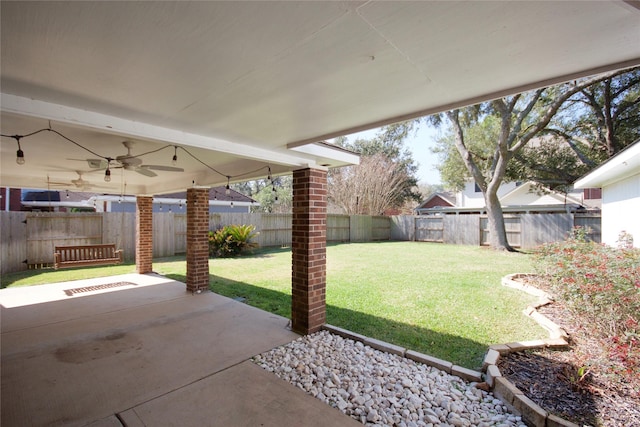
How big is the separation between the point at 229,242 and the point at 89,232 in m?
4.57

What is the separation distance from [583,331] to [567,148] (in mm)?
13412

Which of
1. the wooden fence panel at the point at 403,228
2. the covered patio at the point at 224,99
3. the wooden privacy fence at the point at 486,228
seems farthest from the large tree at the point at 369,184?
the covered patio at the point at 224,99

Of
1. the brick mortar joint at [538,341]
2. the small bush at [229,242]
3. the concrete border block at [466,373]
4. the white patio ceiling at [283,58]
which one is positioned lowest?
the concrete border block at [466,373]

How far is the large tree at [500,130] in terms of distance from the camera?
455 inches

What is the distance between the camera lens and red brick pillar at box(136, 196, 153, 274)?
814 centimetres

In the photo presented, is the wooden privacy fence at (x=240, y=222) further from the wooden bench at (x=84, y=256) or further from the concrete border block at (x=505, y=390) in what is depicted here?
the concrete border block at (x=505, y=390)

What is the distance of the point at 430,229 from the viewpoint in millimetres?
17172

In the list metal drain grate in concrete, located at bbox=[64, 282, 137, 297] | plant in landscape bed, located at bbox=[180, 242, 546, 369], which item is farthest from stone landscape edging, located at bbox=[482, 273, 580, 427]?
metal drain grate in concrete, located at bbox=[64, 282, 137, 297]

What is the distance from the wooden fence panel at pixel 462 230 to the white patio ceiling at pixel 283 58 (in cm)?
1428

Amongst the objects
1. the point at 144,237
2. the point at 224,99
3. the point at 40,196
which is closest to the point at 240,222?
the point at 144,237

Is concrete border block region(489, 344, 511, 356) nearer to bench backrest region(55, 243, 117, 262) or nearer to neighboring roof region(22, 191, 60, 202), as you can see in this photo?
bench backrest region(55, 243, 117, 262)

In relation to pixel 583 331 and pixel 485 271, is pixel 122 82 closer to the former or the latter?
pixel 583 331

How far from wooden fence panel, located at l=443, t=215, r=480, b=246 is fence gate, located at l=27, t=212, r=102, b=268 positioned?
51.5 ft

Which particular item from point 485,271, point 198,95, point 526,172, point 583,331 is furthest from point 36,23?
point 526,172
